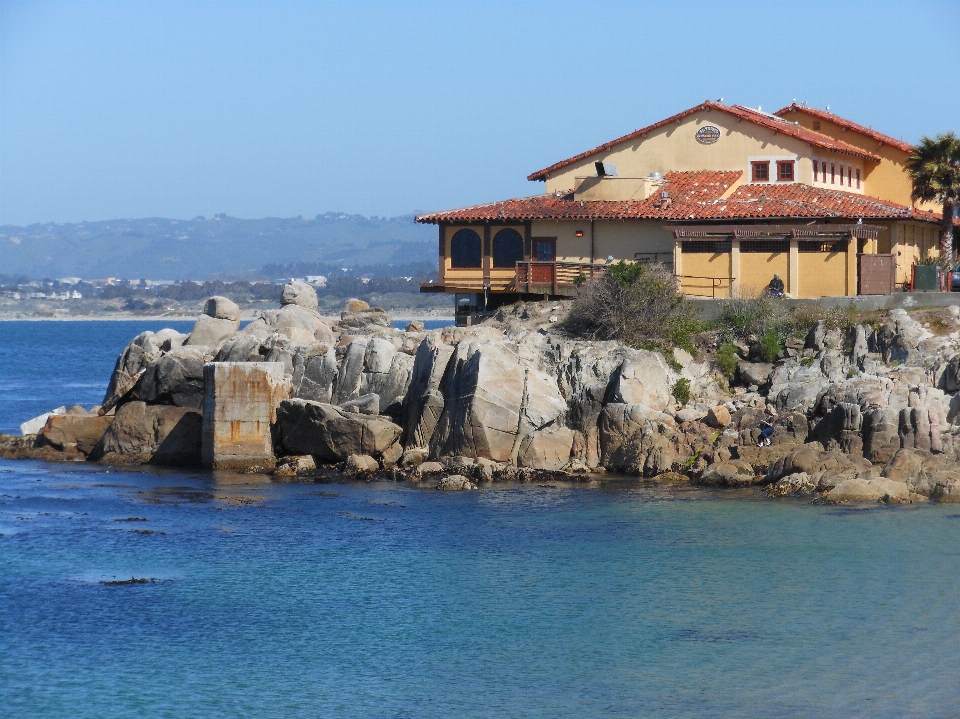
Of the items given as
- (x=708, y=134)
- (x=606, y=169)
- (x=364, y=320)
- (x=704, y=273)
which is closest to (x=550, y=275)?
(x=704, y=273)

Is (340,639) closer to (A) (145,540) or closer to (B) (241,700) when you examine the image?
(B) (241,700)

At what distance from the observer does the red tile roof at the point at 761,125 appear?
45984mm

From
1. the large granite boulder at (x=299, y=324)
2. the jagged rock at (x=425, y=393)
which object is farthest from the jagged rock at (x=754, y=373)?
the large granite boulder at (x=299, y=324)

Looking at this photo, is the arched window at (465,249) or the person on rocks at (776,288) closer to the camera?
the person on rocks at (776,288)

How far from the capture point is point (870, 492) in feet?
98.0

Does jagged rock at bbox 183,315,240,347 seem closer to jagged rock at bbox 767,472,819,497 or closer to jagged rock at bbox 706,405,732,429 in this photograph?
jagged rock at bbox 706,405,732,429

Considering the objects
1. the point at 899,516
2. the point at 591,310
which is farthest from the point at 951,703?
the point at 591,310

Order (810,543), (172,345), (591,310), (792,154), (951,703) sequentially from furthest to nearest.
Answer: (792,154) < (172,345) < (591,310) < (810,543) < (951,703)

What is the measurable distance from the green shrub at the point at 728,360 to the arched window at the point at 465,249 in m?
11.8

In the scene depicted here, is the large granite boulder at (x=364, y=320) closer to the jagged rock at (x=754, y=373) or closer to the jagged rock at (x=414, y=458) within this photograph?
the jagged rock at (x=414, y=458)

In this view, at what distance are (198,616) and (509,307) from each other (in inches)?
909

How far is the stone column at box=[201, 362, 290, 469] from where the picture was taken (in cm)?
3538

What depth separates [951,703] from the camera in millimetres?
18047

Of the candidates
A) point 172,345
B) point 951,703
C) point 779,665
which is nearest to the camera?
point 951,703
